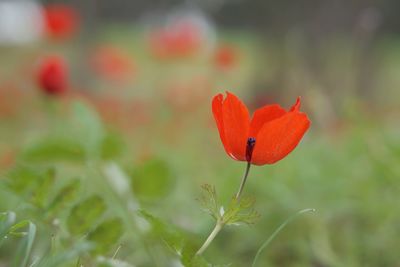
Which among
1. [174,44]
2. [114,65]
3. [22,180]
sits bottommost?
[114,65]

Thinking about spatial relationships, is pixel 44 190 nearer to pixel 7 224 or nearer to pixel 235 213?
pixel 7 224

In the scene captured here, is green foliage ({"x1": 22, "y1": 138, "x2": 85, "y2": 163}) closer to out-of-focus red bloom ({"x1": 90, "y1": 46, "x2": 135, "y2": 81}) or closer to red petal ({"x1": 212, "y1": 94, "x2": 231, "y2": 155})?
red petal ({"x1": 212, "y1": 94, "x2": 231, "y2": 155})

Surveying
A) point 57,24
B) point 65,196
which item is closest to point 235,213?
point 65,196

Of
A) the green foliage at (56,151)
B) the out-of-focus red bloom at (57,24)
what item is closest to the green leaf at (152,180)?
the green foliage at (56,151)

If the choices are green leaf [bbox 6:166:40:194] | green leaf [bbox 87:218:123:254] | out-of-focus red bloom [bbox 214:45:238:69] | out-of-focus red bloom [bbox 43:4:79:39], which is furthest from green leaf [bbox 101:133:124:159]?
out-of-focus red bloom [bbox 43:4:79:39]

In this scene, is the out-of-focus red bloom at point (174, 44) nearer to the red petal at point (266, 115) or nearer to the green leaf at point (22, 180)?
the green leaf at point (22, 180)

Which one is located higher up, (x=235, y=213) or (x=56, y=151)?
(x=235, y=213)

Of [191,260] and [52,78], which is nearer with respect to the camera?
[191,260]
